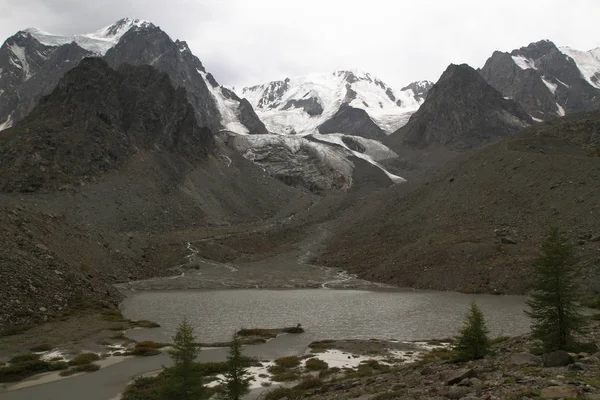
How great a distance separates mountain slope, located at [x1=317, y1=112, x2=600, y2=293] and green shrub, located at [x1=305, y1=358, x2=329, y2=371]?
35086mm

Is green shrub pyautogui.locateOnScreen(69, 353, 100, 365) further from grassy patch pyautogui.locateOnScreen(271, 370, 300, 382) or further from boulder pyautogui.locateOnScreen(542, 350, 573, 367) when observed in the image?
boulder pyautogui.locateOnScreen(542, 350, 573, 367)

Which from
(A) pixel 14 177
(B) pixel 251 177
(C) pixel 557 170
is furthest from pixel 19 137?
(C) pixel 557 170

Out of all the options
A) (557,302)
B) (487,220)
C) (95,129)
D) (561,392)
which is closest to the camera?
(561,392)

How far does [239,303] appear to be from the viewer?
58.2m

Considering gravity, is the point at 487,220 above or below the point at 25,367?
above

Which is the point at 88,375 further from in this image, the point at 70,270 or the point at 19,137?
the point at 19,137

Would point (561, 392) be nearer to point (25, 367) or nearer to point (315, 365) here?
point (315, 365)

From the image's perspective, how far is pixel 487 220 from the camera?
80375 millimetres

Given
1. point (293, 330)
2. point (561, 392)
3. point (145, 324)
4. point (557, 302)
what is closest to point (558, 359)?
point (557, 302)

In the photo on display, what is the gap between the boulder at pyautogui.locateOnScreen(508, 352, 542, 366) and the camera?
64.0 ft

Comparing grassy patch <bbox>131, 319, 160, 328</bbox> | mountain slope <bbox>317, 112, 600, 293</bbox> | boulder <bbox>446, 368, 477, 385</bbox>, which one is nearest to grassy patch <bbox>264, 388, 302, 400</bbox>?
boulder <bbox>446, 368, 477, 385</bbox>

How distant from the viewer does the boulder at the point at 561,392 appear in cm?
1325

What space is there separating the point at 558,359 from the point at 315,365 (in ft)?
52.3

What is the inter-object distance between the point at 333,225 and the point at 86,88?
85386mm
